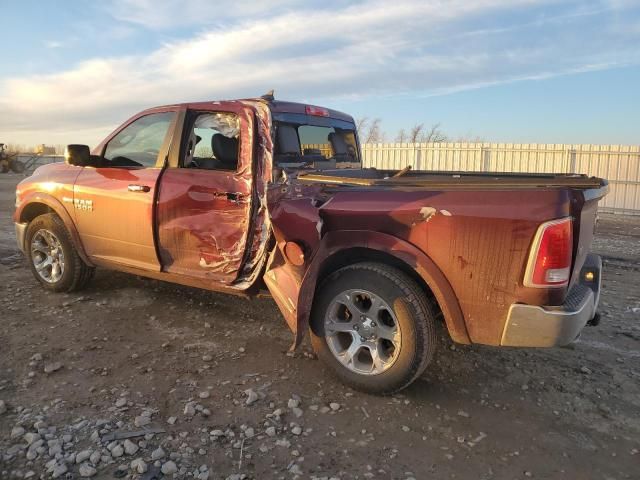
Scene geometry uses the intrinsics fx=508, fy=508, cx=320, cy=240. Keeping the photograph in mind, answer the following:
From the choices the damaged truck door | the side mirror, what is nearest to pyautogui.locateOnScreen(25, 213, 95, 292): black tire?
the side mirror

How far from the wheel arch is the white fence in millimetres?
12628

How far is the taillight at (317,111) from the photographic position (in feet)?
14.9

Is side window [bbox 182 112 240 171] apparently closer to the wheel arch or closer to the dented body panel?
the dented body panel

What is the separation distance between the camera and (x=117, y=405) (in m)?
3.12

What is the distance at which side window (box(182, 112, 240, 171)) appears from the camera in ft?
13.4

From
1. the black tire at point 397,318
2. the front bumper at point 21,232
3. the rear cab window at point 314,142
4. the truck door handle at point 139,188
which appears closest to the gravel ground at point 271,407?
the black tire at point 397,318

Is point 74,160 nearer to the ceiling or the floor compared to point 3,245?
nearer to the ceiling

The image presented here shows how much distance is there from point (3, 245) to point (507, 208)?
7.78m

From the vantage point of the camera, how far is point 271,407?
3148mm

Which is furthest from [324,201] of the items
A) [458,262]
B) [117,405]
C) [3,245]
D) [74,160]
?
[3,245]

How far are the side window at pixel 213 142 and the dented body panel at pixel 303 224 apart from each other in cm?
7

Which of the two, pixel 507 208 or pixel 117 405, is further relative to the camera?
pixel 117 405

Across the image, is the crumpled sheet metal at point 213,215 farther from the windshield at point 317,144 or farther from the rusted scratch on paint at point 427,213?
the rusted scratch on paint at point 427,213

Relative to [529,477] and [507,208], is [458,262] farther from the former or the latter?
[529,477]
